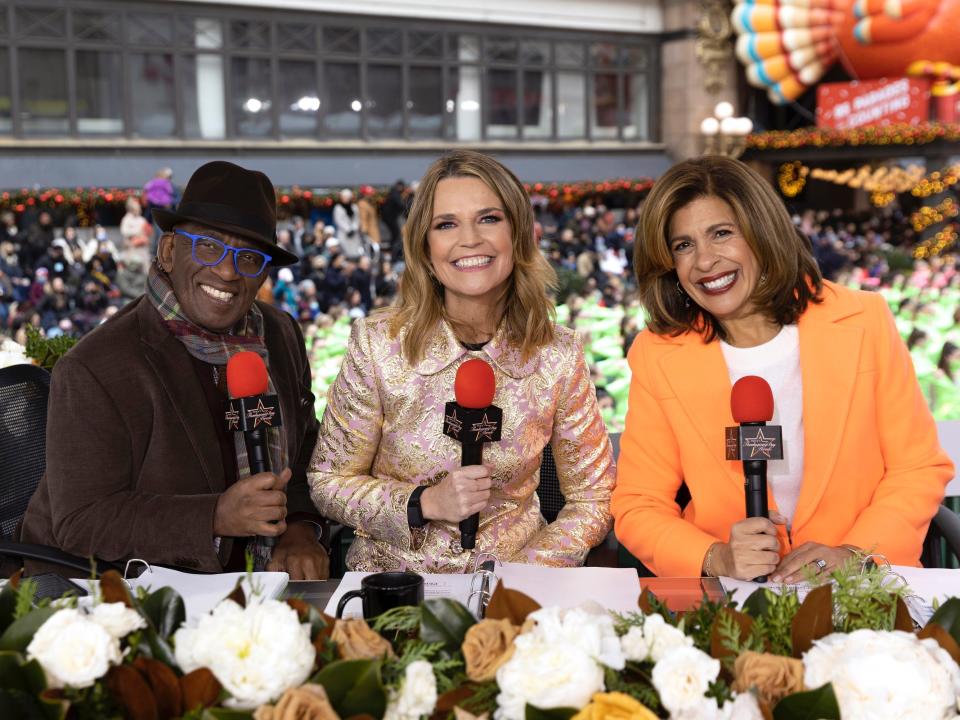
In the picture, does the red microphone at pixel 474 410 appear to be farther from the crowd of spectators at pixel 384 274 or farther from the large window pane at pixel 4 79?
the large window pane at pixel 4 79

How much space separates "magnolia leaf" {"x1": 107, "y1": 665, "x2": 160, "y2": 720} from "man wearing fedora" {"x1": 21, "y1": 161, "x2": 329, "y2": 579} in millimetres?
903

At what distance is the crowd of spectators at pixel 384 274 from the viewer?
21.0 feet

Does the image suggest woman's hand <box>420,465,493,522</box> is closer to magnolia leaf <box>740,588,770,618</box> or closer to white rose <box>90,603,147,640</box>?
magnolia leaf <box>740,588,770,618</box>

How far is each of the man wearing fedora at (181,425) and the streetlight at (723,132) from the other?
1978 centimetres

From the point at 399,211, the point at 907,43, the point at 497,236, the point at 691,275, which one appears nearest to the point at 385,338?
the point at 497,236

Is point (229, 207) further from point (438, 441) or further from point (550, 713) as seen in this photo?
point (550, 713)

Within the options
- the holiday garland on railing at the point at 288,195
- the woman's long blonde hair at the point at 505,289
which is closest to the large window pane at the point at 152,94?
the holiday garland on railing at the point at 288,195

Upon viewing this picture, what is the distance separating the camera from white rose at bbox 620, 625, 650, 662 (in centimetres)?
117

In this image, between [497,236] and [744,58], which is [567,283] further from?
[744,58]

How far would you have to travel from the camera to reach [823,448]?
2230mm

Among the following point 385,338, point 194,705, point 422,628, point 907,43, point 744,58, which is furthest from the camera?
point 744,58

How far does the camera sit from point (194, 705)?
1106mm

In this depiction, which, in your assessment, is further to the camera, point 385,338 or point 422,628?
point 385,338

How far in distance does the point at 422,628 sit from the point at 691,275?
125cm
